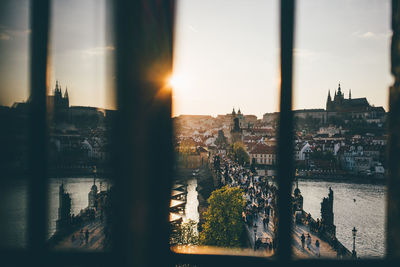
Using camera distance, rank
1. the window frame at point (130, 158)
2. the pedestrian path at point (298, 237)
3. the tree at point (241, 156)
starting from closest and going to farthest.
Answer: the window frame at point (130, 158)
the pedestrian path at point (298, 237)
the tree at point (241, 156)

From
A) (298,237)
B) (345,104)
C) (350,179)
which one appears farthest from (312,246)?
(345,104)

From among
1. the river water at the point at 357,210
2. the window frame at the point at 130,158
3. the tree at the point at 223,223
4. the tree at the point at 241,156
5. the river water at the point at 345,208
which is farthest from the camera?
the tree at the point at 241,156

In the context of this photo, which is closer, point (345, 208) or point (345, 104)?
point (345, 208)

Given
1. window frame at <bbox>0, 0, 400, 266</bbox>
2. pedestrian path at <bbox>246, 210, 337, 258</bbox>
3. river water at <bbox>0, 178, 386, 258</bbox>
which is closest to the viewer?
window frame at <bbox>0, 0, 400, 266</bbox>

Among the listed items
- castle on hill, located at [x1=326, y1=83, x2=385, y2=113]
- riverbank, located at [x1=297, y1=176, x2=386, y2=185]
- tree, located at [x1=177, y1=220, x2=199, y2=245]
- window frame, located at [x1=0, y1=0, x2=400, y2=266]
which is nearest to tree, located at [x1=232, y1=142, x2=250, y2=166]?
riverbank, located at [x1=297, y1=176, x2=386, y2=185]

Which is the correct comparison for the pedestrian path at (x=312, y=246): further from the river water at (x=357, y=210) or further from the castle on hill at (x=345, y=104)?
the castle on hill at (x=345, y=104)

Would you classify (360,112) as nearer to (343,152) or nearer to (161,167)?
(343,152)

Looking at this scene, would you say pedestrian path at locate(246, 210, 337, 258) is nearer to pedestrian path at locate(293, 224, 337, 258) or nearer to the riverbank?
pedestrian path at locate(293, 224, 337, 258)

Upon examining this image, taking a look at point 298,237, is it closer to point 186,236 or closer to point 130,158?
point 186,236

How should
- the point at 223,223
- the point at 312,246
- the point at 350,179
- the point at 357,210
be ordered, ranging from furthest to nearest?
1. the point at 350,179
2. the point at 357,210
3. the point at 312,246
4. the point at 223,223

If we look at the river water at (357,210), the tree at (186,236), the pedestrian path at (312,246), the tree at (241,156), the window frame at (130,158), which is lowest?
the river water at (357,210)

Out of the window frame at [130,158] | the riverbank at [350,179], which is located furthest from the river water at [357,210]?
the window frame at [130,158]

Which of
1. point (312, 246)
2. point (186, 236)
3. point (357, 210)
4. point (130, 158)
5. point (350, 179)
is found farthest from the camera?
point (350, 179)

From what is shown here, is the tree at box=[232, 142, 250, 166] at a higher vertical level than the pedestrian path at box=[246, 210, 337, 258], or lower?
higher
